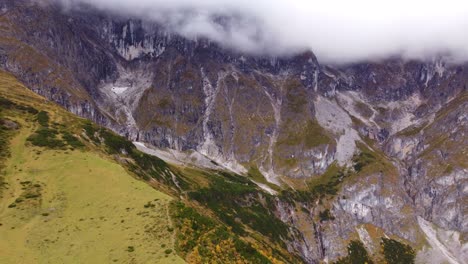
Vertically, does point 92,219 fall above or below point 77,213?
above

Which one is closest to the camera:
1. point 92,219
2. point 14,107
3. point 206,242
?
point 206,242

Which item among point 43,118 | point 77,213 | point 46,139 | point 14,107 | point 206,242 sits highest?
point 206,242

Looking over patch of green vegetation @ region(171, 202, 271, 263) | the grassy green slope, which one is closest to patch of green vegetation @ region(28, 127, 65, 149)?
the grassy green slope

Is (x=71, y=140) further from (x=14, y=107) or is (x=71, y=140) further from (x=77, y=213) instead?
(x=77, y=213)

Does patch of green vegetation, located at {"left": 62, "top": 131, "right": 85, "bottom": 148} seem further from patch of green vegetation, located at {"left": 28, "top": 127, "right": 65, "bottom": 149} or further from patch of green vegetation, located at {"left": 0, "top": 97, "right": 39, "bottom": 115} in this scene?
patch of green vegetation, located at {"left": 0, "top": 97, "right": 39, "bottom": 115}

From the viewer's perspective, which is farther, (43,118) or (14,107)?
(14,107)

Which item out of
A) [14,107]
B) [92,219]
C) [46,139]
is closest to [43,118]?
[14,107]

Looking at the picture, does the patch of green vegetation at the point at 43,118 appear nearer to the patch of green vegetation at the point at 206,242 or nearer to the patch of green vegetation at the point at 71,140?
the patch of green vegetation at the point at 71,140

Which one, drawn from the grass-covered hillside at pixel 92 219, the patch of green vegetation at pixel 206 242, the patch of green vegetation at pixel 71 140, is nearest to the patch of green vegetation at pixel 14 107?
the patch of green vegetation at pixel 71 140
